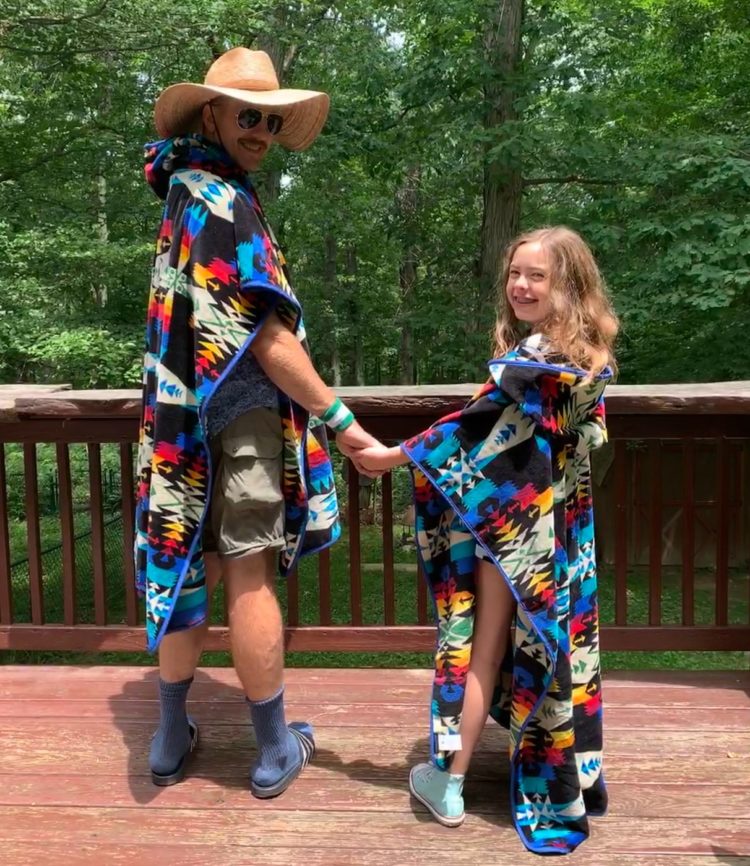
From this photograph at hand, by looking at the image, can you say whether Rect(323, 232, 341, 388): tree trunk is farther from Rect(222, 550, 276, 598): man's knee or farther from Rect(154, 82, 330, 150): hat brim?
Rect(222, 550, 276, 598): man's knee

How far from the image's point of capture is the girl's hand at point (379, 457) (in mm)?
1848

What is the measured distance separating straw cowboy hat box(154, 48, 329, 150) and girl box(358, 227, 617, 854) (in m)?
0.65

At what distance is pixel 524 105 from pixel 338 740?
678 cm

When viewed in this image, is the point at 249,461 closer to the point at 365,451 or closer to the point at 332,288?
the point at 365,451

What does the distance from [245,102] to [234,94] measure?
30 millimetres

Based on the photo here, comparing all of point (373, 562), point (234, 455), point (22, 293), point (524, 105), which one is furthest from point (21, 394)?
point (373, 562)

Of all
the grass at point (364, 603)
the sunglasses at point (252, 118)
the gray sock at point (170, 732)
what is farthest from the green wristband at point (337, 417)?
the grass at point (364, 603)

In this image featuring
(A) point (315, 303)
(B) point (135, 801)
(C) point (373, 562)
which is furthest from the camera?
(A) point (315, 303)

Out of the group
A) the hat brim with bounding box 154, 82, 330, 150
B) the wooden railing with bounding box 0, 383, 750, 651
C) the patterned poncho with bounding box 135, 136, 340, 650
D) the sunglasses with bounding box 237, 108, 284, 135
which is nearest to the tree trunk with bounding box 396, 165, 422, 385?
the wooden railing with bounding box 0, 383, 750, 651

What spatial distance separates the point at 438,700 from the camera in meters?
1.88

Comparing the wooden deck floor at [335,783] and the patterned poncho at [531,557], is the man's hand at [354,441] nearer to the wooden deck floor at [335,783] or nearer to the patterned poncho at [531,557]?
the patterned poncho at [531,557]

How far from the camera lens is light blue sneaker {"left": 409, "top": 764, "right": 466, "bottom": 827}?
1.88 metres

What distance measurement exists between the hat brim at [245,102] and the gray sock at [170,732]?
1.42 m

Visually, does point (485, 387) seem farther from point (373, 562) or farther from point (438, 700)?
point (373, 562)
